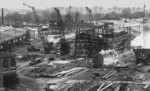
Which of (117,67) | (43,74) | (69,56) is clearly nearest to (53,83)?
(43,74)

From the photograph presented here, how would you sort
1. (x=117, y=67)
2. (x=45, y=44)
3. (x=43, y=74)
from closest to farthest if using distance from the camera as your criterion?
(x=43, y=74) < (x=117, y=67) < (x=45, y=44)

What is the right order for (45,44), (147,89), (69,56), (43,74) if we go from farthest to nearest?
(45,44)
(69,56)
(43,74)
(147,89)

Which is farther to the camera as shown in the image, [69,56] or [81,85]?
[69,56]

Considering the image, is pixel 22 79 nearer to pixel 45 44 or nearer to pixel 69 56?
pixel 69 56

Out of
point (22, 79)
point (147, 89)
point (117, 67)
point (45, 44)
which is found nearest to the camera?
point (147, 89)

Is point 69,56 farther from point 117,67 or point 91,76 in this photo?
point 91,76

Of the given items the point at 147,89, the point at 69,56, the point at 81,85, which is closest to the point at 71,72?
the point at 81,85

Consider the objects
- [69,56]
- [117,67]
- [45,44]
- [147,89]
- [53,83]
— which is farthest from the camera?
[45,44]

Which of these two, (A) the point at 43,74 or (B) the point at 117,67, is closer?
(A) the point at 43,74
